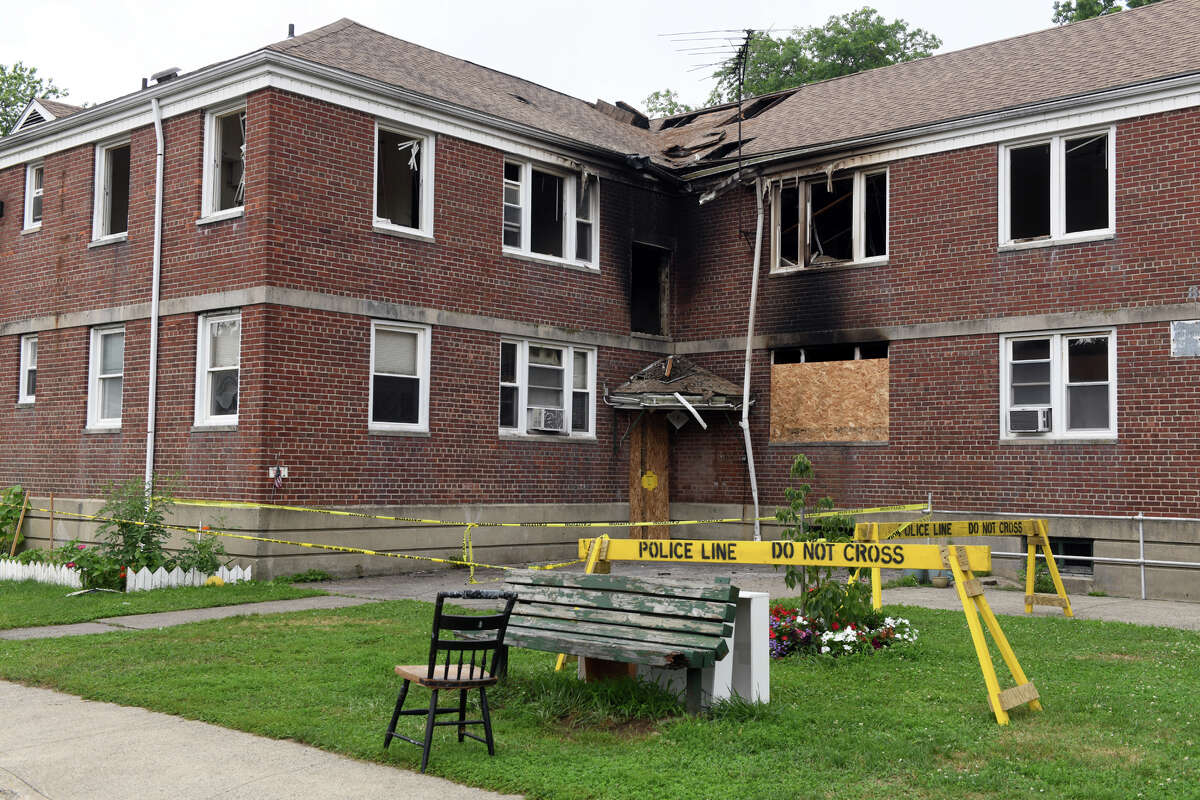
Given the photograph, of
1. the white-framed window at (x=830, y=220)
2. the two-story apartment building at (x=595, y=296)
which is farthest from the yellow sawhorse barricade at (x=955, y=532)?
the white-framed window at (x=830, y=220)

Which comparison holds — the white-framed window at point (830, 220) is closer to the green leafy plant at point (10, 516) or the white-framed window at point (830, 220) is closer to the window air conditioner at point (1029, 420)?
the window air conditioner at point (1029, 420)

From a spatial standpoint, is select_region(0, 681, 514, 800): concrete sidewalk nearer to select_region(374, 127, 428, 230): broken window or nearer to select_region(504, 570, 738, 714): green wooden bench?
select_region(504, 570, 738, 714): green wooden bench

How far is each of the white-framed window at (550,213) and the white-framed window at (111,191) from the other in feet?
21.8

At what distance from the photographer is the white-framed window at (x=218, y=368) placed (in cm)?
1764

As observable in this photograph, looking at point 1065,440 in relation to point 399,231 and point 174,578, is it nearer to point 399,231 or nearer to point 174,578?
point 399,231

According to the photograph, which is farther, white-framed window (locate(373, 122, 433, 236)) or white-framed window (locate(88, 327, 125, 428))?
white-framed window (locate(88, 327, 125, 428))

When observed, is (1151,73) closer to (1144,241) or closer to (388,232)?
(1144,241)

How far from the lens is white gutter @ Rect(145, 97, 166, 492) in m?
18.4

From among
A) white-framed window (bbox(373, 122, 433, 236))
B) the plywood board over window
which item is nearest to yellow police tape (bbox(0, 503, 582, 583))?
white-framed window (bbox(373, 122, 433, 236))

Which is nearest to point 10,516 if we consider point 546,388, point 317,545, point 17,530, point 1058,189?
point 17,530

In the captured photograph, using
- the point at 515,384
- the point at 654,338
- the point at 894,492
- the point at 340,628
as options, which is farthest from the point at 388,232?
the point at 894,492

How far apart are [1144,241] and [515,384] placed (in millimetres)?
10329

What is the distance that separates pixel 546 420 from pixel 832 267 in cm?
578

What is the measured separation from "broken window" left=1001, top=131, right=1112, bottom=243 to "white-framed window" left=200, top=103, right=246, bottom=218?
12207 mm
